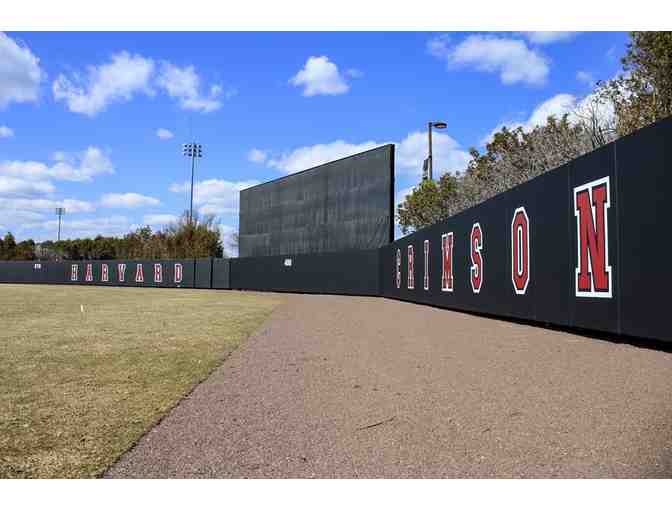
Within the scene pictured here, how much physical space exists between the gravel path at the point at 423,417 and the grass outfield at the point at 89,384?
26cm

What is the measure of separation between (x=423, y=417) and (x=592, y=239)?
5.71 meters

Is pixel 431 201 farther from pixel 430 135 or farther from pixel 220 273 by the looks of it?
pixel 220 273

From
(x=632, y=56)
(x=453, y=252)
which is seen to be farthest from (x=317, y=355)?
(x=632, y=56)

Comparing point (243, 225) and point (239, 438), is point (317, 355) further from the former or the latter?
point (243, 225)

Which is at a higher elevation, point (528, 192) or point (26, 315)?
point (528, 192)

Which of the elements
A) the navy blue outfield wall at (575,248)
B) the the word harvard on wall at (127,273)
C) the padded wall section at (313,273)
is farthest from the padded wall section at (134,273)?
the navy blue outfield wall at (575,248)

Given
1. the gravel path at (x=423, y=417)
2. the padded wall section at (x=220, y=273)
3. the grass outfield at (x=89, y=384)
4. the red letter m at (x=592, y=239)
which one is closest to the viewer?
the gravel path at (x=423, y=417)

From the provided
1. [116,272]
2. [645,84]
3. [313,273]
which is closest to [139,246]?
[116,272]

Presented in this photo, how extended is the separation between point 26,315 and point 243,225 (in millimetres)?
33390

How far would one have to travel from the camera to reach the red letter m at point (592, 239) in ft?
27.3

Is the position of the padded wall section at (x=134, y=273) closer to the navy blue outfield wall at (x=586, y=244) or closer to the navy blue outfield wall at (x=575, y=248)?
the navy blue outfield wall at (x=575, y=248)

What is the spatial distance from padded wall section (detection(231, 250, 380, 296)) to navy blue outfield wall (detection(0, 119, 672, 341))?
31.7 feet
